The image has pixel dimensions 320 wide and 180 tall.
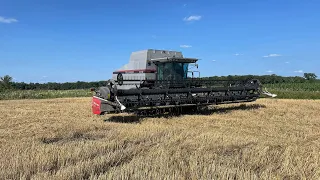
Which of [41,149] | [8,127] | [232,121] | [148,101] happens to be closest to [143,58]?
[148,101]

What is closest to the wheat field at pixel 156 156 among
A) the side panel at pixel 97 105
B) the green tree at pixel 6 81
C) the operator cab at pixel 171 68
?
the side panel at pixel 97 105

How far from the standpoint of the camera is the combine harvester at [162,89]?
26.5ft

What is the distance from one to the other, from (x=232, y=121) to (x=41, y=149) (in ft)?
17.2

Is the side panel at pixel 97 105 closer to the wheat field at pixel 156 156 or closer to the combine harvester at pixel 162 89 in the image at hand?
the combine harvester at pixel 162 89

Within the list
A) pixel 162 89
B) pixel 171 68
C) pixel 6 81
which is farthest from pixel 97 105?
pixel 6 81

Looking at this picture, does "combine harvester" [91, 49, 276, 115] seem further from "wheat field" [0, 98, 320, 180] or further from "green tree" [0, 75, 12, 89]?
"green tree" [0, 75, 12, 89]

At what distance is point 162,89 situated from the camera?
8930 mm

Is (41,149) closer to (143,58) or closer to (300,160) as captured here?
(300,160)

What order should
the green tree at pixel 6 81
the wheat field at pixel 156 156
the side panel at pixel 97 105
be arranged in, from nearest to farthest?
1. the wheat field at pixel 156 156
2. the side panel at pixel 97 105
3. the green tree at pixel 6 81

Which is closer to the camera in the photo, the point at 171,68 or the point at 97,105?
the point at 97,105

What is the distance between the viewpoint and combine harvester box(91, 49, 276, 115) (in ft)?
26.5

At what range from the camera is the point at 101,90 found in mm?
8156

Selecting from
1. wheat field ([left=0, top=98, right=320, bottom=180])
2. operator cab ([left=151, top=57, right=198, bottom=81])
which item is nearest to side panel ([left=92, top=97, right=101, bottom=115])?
wheat field ([left=0, top=98, right=320, bottom=180])

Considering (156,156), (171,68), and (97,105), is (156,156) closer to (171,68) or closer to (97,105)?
(97,105)
